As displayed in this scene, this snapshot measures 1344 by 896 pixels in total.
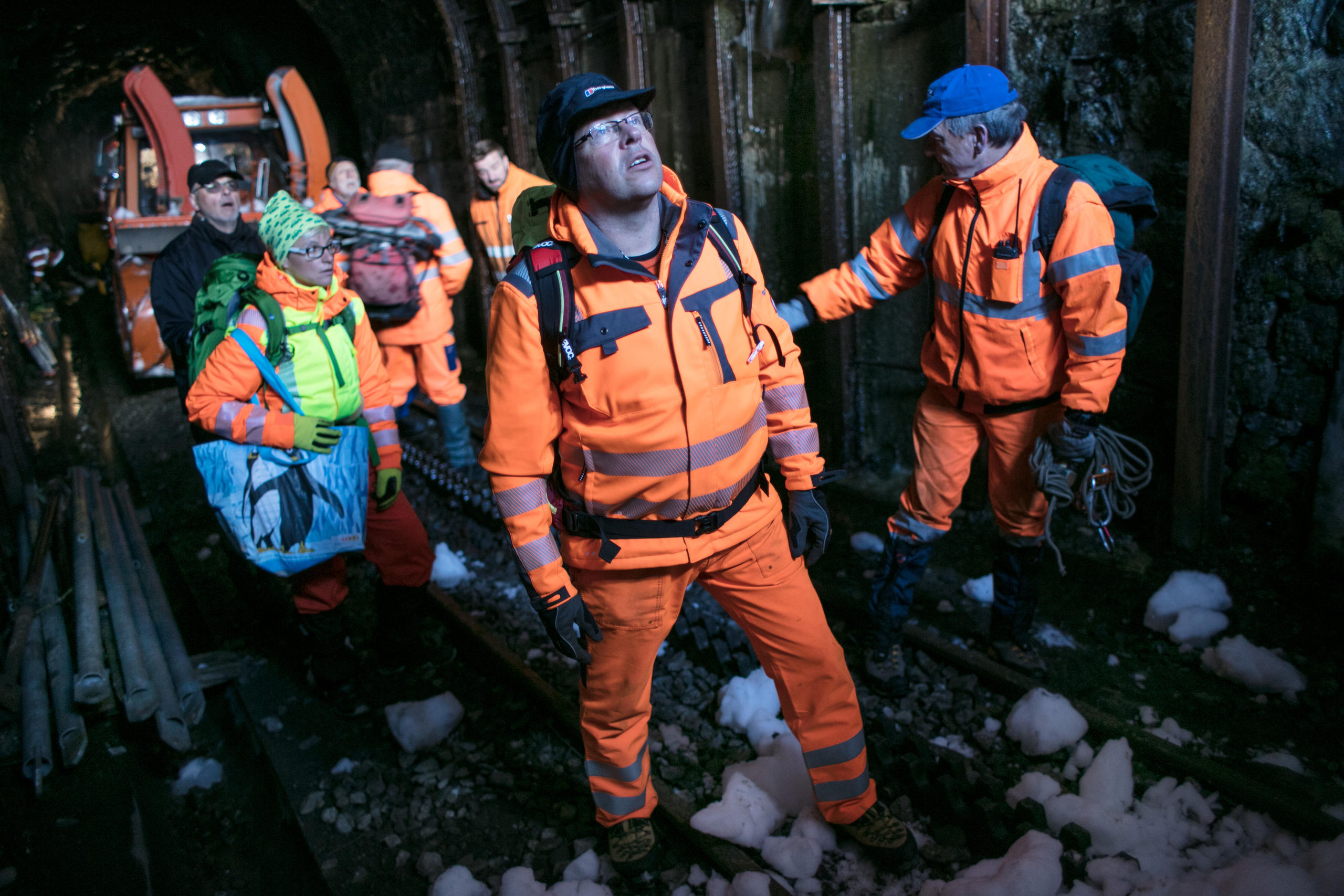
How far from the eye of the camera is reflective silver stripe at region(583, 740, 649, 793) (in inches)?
99.2

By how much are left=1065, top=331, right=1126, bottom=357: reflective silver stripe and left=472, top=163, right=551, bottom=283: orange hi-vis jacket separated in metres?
4.04

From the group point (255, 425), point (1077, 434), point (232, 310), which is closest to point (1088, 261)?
point (1077, 434)

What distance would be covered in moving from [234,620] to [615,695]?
10.1 feet

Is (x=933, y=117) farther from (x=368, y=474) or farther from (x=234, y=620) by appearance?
(x=234, y=620)

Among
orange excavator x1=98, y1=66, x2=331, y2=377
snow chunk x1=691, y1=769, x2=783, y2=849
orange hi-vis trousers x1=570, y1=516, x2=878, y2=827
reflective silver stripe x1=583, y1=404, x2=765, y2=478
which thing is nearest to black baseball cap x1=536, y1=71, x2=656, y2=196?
reflective silver stripe x1=583, y1=404, x2=765, y2=478

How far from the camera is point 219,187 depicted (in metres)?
4.23

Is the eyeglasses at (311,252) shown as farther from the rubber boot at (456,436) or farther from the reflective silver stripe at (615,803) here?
the rubber boot at (456,436)

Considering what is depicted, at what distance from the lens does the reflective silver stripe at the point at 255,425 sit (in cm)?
302

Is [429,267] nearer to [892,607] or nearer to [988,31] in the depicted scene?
[988,31]

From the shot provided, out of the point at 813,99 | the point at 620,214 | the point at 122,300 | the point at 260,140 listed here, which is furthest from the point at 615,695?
the point at 260,140

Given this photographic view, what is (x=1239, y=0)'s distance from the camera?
3336 mm

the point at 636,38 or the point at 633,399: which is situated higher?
the point at 636,38

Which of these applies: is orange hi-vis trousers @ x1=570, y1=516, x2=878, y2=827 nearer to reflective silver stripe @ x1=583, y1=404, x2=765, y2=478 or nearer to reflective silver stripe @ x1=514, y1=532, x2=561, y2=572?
reflective silver stripe @ x1=514, y1=532, x2=561, y2=572

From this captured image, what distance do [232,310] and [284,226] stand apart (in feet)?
1.31
